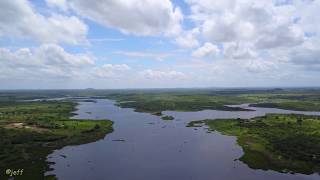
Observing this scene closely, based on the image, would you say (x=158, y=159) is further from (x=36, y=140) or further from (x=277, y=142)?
(x=36, y=140)

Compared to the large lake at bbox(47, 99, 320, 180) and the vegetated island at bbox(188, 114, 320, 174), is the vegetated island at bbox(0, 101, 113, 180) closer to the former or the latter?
the large lake at bbox(47, 99, 320, 180)

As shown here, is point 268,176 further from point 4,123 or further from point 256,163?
point 4,123

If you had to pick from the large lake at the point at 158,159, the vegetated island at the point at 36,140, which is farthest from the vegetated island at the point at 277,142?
the vegetated island at the point at 36,140

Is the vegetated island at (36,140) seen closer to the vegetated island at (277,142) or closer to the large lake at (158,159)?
the large lake at (158,159)

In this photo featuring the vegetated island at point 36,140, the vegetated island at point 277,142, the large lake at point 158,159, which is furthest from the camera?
the vegetated island at point 277,142

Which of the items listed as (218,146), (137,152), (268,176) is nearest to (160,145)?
(137,152)

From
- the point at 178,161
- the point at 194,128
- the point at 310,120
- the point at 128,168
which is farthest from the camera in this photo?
the point at 310,120

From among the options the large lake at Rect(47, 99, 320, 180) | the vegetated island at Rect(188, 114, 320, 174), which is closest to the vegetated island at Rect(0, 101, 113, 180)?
the large lake at Rect(47, 99, 320, 180)

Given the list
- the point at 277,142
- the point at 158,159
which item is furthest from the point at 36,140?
the point at 277,142
